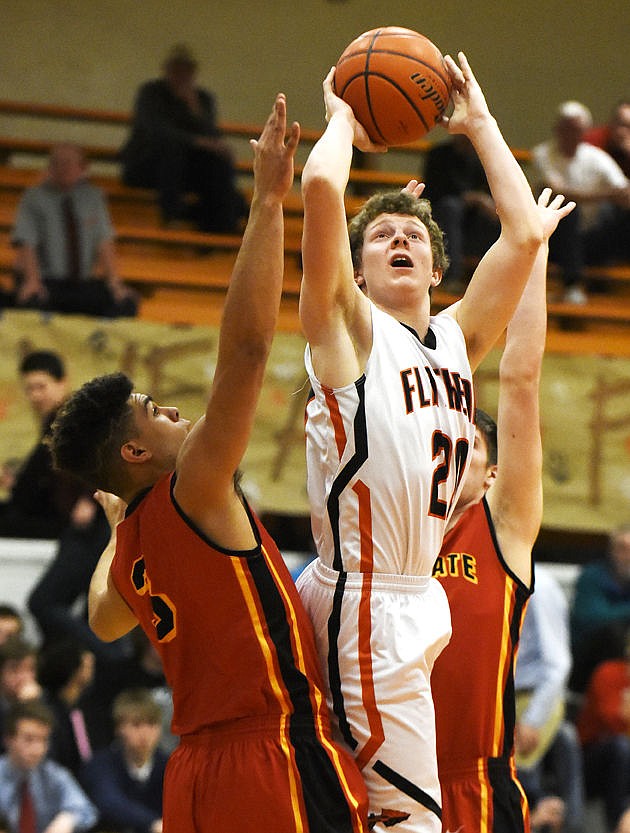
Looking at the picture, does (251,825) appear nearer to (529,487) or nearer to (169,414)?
(169,414)

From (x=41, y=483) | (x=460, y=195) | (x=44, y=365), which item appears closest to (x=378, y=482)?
(x=41, y=483)

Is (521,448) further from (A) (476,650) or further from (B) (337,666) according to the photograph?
(B) (337,666)

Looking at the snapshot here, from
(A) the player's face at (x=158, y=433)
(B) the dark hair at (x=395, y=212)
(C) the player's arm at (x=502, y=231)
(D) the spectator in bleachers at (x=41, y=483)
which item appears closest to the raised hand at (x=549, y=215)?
(C) the player's arm at (x=502, y=231)

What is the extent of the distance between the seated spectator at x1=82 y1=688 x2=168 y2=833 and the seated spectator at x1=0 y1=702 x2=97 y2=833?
0.13 m

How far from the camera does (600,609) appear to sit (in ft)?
27.8

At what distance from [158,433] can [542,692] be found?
4311mm

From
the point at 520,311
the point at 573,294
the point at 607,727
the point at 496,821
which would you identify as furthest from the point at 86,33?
the point at 496,821

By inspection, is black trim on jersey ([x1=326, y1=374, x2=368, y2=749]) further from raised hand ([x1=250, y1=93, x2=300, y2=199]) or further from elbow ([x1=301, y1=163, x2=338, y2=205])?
raised hand ([x1=250, y1=93, x2=300, y2=199])

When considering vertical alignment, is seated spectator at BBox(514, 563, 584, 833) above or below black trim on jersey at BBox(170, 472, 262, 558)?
below

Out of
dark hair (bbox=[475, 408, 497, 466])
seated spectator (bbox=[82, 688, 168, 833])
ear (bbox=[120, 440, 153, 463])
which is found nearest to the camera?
ear (bbox=[120, 440, 153, 463])

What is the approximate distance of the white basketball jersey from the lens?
3.50m

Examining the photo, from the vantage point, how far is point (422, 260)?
3.74m

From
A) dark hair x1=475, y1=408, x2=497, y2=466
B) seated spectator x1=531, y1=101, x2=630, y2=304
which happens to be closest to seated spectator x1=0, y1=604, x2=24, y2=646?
dark hair x1=475, y1=408, x2=497, y2=466

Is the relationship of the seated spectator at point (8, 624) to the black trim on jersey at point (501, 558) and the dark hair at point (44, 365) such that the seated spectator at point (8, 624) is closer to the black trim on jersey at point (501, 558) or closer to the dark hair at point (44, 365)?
the dark hair at point (44, 365)
